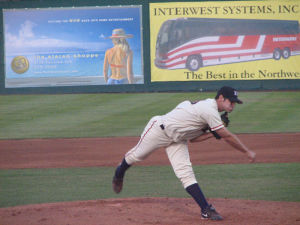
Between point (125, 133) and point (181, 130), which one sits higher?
point (181, 130)

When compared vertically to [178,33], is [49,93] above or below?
below

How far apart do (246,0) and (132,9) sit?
4658 mm

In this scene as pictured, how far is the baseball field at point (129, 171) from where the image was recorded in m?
7.32

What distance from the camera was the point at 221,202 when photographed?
7871 millimetres

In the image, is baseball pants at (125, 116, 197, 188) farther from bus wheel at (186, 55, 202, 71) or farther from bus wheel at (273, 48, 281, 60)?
bus wheel at (273, 48, 281, 60)

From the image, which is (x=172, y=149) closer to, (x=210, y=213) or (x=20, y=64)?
(x=210, y=213)

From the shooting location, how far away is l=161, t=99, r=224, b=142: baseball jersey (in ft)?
21.2

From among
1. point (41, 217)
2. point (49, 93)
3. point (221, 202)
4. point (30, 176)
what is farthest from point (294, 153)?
point (49, 93)

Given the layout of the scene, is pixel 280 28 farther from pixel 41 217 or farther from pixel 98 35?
pixel 41 217

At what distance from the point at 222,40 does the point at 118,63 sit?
4366 mm

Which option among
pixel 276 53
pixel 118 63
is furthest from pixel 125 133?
pixel 276 53

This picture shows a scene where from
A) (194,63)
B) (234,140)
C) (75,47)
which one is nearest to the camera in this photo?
(234,140)

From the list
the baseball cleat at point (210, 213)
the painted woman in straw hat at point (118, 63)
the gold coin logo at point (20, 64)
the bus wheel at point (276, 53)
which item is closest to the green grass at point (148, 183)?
the baseball cleat at point (210, 213)

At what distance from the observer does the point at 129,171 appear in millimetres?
10438
